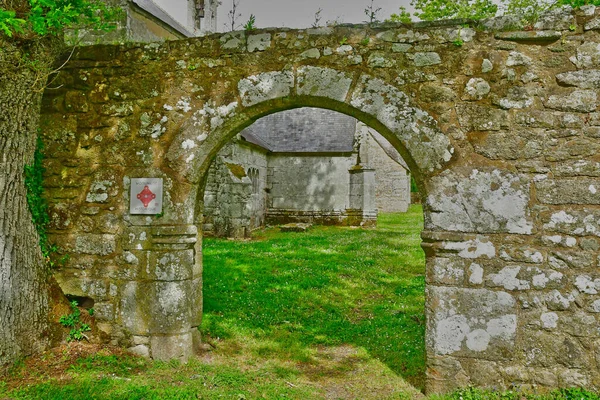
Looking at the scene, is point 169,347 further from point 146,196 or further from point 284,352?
point 146,196

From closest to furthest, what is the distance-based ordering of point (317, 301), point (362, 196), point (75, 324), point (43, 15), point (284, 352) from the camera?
point (43, 15), point (75, 324), point (284, 352), point (317, 301), point (362, 196)

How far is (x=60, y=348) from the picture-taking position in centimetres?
419

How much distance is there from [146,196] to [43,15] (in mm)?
1801

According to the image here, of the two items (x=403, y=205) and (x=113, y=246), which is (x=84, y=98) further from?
(x=403, y=205)

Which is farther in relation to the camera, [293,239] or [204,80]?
[293,239]

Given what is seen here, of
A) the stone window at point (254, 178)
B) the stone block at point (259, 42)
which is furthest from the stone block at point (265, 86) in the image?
the stone window at point (254, 178)

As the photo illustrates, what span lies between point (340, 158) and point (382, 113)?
14.3 meters

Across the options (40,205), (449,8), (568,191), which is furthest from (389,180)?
(40,205)

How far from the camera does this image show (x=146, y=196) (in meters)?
4.25

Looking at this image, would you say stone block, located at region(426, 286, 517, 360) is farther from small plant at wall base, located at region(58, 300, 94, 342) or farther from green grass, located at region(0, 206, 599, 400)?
small plant at wall base, located at region(58, 300, 94, 342)

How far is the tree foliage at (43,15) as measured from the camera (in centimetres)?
306

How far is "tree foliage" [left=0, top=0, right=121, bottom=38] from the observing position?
306 centimetres

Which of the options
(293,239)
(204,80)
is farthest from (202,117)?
(293,239)

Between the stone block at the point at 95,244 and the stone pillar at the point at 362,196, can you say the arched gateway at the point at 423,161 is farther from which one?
the stone pillar at the point at 362,196
